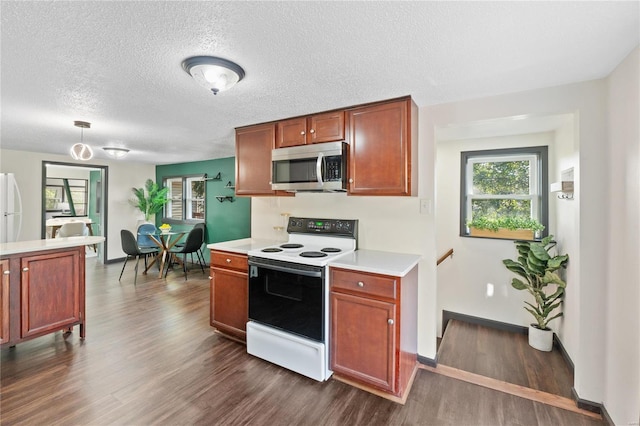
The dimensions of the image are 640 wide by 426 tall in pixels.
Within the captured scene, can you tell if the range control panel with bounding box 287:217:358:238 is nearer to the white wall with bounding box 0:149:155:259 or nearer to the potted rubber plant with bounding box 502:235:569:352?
the potted rubber plant with bounding box 502:235:569:352

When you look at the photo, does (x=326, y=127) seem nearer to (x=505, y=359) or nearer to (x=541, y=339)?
(x=505, y=359)

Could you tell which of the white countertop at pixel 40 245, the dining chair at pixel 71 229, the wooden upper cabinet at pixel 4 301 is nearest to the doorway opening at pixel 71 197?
the dining chair at pixel 71 229

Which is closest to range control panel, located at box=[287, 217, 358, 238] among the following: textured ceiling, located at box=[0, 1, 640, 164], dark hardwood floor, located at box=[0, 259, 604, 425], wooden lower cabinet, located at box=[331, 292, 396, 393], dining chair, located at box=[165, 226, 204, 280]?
wooden lower cabinet, located at box=[331, 292, 396, 393]

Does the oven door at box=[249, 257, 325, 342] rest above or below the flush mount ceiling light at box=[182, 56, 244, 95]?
below

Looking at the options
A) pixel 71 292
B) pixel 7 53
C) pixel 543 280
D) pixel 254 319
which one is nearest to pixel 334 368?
pixel 254 319

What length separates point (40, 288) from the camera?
2492mm

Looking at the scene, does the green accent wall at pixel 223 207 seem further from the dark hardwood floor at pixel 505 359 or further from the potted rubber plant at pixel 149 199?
the dark hardwood floor at pixel 505 359

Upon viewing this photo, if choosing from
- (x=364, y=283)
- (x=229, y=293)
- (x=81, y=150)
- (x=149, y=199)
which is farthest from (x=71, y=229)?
(x=364, y=283)

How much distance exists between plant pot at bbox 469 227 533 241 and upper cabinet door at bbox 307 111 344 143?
2013 mm

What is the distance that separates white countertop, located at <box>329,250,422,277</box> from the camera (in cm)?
191

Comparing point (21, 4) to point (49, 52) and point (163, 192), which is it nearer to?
point (49, 52)

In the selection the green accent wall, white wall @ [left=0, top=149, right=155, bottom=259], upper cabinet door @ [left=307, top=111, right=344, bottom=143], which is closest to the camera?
upper cabinet door @ [left=307, top=111, right=344, bottom=143]

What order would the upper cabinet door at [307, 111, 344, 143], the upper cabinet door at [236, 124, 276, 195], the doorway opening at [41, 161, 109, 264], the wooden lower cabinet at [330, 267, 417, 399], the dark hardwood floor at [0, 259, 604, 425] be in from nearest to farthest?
the dark hardwood floor at [0, 259, 604, 425], the wooden lower cabinet at [330, 267, 417, 399], the upper cabinet door at [307, 111, 344, 143], the upper cabinet door at [236, 124, 276, 195], the doorway opening at [41, 161, 109, 264]

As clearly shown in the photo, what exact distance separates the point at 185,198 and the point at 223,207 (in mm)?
1319
